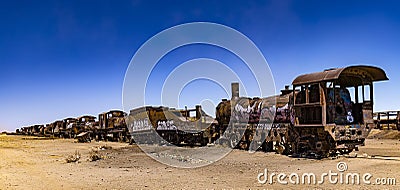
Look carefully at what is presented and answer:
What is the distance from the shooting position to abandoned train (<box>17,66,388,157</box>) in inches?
639

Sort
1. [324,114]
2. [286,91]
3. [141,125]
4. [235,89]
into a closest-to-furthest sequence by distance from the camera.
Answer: [324,114]
[286,91]
[235,89]
[141,125]

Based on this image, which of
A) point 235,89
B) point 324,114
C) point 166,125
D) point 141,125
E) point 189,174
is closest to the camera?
point 189,174

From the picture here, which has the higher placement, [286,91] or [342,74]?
[342,74]

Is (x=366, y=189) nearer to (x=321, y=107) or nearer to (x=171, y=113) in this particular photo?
(x=321, y=107)

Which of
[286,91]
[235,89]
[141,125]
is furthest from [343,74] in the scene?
[141,125]

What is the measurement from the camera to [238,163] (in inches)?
599

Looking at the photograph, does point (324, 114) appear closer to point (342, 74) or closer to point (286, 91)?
point (342, 74)

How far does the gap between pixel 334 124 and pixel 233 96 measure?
9.23 metres

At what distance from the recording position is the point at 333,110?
16.7 metres

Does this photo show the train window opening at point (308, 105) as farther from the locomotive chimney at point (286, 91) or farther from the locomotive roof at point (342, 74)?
the locomotive chimney at point (286, 91)

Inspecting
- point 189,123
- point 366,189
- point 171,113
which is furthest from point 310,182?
point 171,113

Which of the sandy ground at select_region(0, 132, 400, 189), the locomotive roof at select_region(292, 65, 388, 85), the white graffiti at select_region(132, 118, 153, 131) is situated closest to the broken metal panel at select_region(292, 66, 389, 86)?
the locomotive roof at select_region(292, 65, 388, 85)

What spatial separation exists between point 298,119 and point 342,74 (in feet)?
9.28

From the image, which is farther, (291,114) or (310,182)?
(291,114)
